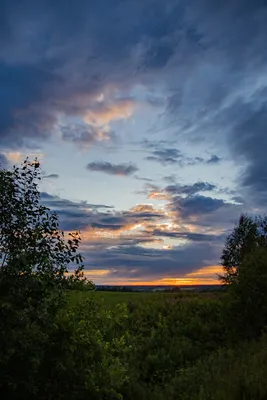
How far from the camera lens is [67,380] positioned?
12.1 m

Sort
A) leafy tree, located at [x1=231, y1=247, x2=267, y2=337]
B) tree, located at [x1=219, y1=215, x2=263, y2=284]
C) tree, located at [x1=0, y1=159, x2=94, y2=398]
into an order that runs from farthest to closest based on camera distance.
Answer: tree, located at [x1=219, y1=215, x2=263, y2=284] < leafy tree, located at [x1=231, y1=247, x2=267, y2=337] < tree, located at [x1=0, y1=159, x2=94, y2=398]

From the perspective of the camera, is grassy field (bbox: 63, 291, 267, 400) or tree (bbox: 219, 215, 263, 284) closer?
grassy field (bbox: 63, 291, 267, 400)

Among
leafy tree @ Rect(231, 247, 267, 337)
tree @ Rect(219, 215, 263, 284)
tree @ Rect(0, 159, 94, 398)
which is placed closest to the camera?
tree @ Rect(0, 159, 94, 398)

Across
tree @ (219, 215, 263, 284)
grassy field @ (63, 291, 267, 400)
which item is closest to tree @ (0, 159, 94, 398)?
grassy field @ (63, 291, 267, 400)

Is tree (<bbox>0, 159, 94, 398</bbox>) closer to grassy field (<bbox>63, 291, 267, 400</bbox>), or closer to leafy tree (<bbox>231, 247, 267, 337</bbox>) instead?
grassy field (<bbox>63, 291, 267, 400</bbox>)

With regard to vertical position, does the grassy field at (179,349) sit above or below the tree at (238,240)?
below

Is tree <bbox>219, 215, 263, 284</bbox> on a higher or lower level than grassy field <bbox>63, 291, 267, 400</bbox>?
higher

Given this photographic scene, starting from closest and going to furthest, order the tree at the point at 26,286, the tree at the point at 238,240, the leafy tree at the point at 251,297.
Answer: the tree at the point at 26,286 → the leafy tree at the point at 251,297 → the tree at the point at 238,240

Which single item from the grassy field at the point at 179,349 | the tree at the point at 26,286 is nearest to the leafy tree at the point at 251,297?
the grassy field at the point at 179,349

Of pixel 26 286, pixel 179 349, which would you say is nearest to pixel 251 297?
pixel 179 349

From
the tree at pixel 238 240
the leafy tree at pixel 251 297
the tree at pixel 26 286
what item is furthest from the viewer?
the tree at pixel 238 240

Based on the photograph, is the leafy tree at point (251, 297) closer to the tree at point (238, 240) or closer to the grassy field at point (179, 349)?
the grassy field at point (179, 349)

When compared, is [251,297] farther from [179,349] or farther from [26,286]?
[26,286]

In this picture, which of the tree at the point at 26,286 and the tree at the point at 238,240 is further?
the tree at the point at 238,240
